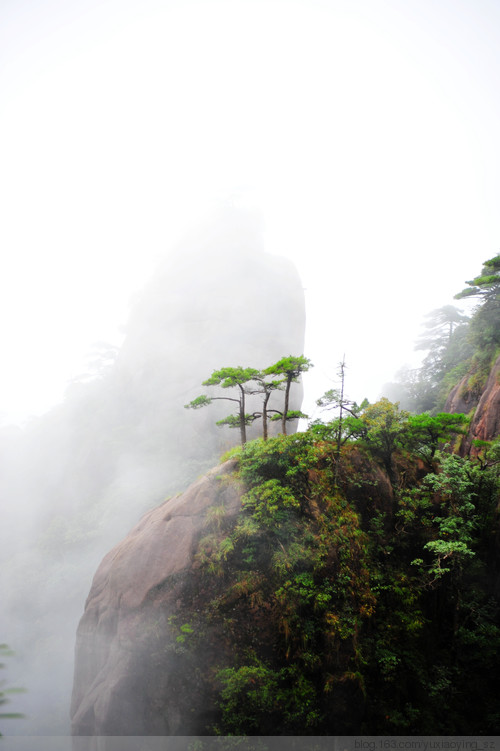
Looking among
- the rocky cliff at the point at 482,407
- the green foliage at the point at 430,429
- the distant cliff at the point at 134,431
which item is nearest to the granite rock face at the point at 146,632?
the green foliage at the point at 430,429

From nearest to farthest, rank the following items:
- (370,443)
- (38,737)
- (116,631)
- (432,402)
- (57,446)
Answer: (116,631) → (370,443) → (38,737) → (432,402) → (57,446)

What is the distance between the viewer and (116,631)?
→ 34.3 ft

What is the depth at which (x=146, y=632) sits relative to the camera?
9.58m

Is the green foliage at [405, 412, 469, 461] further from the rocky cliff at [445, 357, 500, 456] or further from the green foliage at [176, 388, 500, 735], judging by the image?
the rocky cliff at [445, 357, 500, 456]

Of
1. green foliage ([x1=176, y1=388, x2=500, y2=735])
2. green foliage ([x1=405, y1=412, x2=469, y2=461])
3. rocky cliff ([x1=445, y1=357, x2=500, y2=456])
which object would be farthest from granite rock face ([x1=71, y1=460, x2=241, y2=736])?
→ rocky cliff ([x1=445, y1=357, x2=500, y2=456])

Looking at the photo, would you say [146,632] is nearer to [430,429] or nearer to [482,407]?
[430,429]

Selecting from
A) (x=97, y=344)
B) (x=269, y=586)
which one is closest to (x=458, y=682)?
(x=269, y=586)

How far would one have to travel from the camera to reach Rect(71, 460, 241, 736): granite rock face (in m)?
8.91

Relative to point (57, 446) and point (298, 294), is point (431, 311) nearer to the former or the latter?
point (298, 294)

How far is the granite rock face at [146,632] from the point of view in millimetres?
8906

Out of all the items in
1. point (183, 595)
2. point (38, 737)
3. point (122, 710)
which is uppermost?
point (183, 595)

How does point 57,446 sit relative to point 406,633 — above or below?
above

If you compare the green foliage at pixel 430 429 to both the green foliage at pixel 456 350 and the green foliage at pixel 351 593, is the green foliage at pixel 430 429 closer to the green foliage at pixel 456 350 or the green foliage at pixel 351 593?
the green foliage at pixel 351 593

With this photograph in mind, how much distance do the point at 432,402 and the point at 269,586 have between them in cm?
2209
